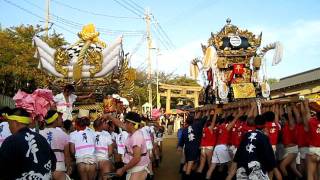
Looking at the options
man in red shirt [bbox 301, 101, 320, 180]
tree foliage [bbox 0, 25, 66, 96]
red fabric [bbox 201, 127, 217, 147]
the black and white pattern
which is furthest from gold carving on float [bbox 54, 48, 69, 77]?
tree foliage [bbox 0, 25, 66, 96]

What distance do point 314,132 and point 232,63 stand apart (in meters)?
8.30

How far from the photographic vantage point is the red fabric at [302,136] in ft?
28.7

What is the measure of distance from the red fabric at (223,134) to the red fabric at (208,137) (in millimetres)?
269

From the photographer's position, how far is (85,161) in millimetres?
8305

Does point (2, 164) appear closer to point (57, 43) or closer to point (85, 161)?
point (85, 161)

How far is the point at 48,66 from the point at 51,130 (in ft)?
17.3

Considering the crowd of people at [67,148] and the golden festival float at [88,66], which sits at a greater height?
the golden festival float at [88,66]

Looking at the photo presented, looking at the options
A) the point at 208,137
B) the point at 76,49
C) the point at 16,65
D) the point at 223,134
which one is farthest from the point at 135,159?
the point at 16,65

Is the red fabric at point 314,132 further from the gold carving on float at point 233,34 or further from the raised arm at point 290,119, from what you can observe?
the gold carving on float at point 233,34

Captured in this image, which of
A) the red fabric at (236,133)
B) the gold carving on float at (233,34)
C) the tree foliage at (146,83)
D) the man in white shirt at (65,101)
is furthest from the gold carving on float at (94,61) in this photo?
the tree foliage at (146,83)

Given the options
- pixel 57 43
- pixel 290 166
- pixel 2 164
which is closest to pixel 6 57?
pixel 57 43

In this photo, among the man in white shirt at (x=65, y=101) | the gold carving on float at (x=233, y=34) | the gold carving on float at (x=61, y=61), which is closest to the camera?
the man in white shirt at (x=65, y=101)

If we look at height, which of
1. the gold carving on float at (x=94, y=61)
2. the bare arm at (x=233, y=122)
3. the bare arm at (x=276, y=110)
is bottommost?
the bare arm at (x=233, y=122)

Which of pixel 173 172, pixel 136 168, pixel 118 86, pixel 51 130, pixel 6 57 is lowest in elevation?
pixel 173 172
